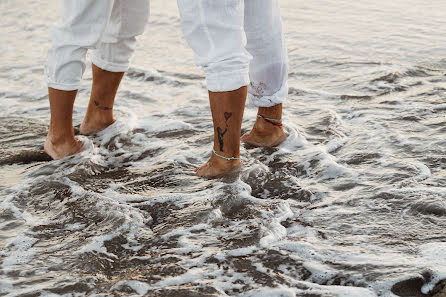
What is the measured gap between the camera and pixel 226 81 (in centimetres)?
259

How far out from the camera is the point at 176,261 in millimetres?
2139

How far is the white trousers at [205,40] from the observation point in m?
2.55

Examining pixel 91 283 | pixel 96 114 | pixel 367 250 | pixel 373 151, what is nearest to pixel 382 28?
pixel 373 151

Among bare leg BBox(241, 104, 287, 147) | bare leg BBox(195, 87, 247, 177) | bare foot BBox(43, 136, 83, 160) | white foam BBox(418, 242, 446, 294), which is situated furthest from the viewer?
bare leg BBox(241, 104, 287, 147)

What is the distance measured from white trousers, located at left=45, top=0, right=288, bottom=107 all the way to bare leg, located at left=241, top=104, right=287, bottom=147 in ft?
0.23

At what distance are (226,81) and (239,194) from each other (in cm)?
49

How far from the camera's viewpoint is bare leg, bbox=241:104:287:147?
10.4 ft

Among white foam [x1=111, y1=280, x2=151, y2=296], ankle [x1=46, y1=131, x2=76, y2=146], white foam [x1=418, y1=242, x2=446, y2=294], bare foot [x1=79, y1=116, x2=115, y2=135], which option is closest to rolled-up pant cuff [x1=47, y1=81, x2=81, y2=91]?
ankle [x1=46, y1=131, x2=76, y2=146]

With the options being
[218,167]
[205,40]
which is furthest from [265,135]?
[205,40]

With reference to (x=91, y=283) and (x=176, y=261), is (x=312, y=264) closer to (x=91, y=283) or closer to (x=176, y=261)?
(x=176, y=261)

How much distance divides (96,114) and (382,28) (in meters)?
2.90

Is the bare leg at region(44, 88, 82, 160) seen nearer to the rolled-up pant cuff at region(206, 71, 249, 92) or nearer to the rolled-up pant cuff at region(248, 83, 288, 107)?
the rolled-up pant cuff at region(206, 71, 249, 92)

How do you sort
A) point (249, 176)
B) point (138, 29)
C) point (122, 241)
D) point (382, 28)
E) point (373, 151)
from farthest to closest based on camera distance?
point (382, 28)
point (138, 29)
point (373, 151)
point (249, 176)
point (122, 241)

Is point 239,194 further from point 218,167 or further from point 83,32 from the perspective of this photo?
point 83,32
